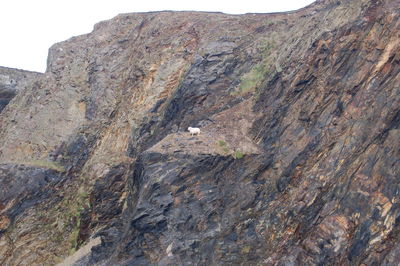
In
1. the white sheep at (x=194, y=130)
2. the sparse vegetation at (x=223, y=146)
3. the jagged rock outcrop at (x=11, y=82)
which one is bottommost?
the sparse vegetation at (x=223, y=146)

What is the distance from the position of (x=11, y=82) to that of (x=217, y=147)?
89.7ft

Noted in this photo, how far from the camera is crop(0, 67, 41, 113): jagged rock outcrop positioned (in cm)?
4400

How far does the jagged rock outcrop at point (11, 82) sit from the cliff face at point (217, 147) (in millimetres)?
6565

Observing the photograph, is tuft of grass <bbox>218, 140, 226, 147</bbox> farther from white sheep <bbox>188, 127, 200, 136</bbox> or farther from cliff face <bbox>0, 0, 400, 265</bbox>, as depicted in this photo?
white sheep <bbox>188, 127, 200, 136</bbox>

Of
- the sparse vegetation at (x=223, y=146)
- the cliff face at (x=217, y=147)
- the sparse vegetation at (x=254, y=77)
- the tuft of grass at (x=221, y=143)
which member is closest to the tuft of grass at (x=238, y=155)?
the cliff face at (x=217, y=147)

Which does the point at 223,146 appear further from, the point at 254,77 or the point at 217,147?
the point at 254,77

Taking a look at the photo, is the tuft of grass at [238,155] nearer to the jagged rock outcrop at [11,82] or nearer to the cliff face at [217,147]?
the cliff face at [217,147]

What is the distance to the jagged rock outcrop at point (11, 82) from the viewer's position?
144 feet

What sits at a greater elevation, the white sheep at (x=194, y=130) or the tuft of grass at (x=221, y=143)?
the white sheep at (x=194, y=130)

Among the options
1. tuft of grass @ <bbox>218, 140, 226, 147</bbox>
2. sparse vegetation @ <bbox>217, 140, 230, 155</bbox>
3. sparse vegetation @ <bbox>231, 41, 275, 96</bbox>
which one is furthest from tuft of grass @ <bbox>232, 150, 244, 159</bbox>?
sparse vegetation @ <bbox>231, 41, 275, 96</bbox>

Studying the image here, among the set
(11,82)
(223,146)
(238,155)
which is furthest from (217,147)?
(11,82)

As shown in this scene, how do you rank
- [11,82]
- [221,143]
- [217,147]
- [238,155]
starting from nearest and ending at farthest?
[238,155] → [217,147] → [221,143] → [11,82]

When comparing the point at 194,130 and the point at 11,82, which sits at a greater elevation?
the point at 11,82

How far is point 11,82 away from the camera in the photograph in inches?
1746
